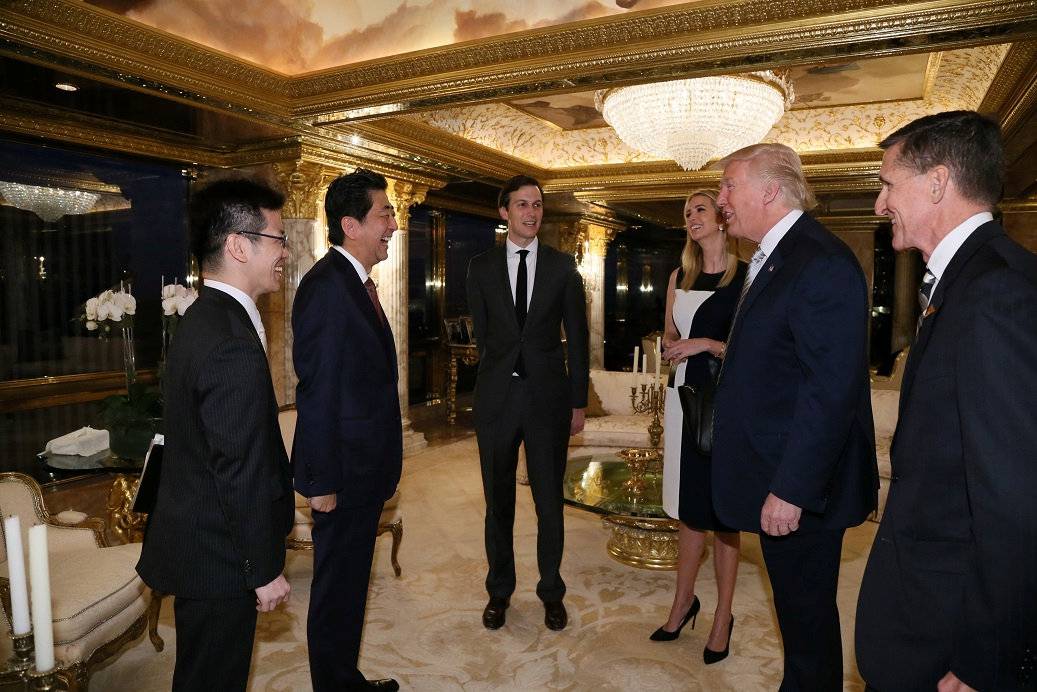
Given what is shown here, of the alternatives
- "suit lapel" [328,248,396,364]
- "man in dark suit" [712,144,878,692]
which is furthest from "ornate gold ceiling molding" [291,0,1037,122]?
"suit lapel" [328,248,396,364]

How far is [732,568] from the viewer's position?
280 centimetres

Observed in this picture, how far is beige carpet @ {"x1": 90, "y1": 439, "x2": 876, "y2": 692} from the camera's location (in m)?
2.72

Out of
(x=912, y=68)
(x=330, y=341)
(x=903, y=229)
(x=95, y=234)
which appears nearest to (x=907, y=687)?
(x=903, y=229)

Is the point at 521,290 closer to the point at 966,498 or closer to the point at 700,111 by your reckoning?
the point at 966,498

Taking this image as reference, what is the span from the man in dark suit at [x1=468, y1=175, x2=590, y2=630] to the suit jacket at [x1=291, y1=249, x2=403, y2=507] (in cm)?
85

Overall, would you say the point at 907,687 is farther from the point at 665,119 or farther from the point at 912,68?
the point at 912,68

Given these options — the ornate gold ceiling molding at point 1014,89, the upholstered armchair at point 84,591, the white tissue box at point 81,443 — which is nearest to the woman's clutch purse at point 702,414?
the upholstered armchair at point 84,591

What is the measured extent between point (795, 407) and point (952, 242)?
578 millimetres

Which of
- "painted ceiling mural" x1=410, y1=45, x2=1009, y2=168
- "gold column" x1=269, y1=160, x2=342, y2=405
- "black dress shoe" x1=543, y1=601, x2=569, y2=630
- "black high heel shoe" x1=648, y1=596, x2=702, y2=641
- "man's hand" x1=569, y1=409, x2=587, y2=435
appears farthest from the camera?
"gold column" x1=269, y1=160, x2=342, y2=405

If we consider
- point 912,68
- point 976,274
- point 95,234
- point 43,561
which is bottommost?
point 43,561

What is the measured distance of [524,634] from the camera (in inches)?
121

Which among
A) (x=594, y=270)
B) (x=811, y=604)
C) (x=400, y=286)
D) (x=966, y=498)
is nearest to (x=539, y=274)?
(x=811, y=604)

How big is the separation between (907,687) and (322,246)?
5714 mm

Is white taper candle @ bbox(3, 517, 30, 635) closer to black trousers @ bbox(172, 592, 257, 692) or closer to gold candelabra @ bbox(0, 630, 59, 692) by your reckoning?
gold candelabra @ bbox(0, 630, 59, 692)
